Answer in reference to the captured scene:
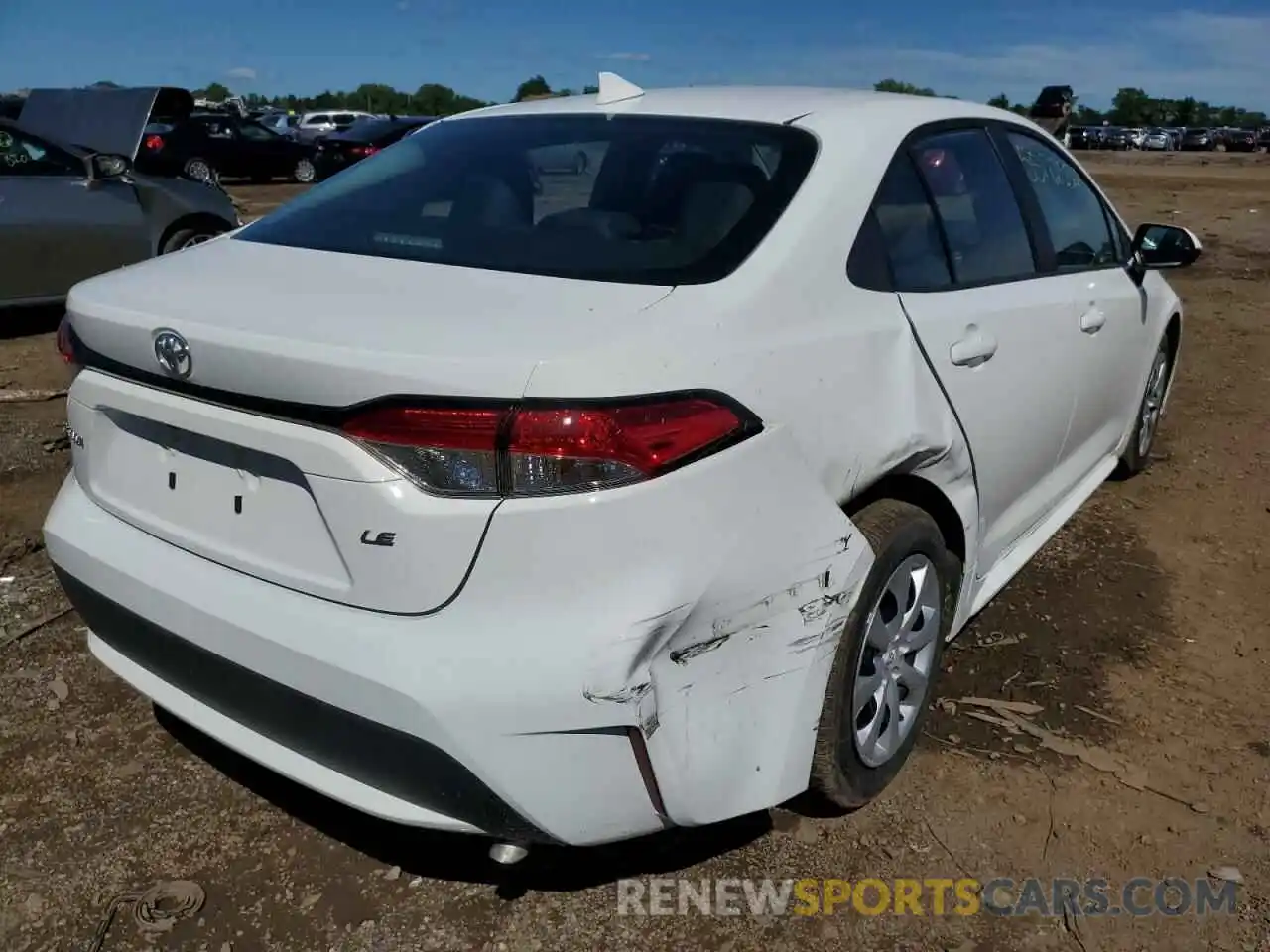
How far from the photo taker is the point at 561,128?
2834mm

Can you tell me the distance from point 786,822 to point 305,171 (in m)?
23.9

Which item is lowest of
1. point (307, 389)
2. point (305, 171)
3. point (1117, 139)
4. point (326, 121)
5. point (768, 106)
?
point (305, 171)

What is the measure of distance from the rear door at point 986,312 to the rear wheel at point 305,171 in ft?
74.5

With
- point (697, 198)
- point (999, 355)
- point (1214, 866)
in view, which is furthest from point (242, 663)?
point (1214, 866)

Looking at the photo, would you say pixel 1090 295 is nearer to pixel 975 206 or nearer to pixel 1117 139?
pixel 975 206

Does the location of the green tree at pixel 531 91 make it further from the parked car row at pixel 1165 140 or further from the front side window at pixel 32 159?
the parked car row at pixel 1165 140

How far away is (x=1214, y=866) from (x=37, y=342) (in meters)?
7.57

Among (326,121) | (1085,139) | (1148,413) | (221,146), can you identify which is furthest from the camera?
(1085,139)

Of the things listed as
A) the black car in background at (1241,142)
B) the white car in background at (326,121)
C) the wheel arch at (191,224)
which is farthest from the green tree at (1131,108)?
the wheel arch at (191,224)

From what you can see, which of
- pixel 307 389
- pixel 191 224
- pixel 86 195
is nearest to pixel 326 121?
pixel 191 224

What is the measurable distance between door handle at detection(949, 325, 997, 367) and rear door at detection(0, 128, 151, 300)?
22.1ft

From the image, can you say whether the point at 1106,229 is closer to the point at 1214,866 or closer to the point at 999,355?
the point at 999,355

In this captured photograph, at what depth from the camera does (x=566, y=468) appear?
68.3 inches

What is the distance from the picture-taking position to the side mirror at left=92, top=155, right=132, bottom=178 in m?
7.50
